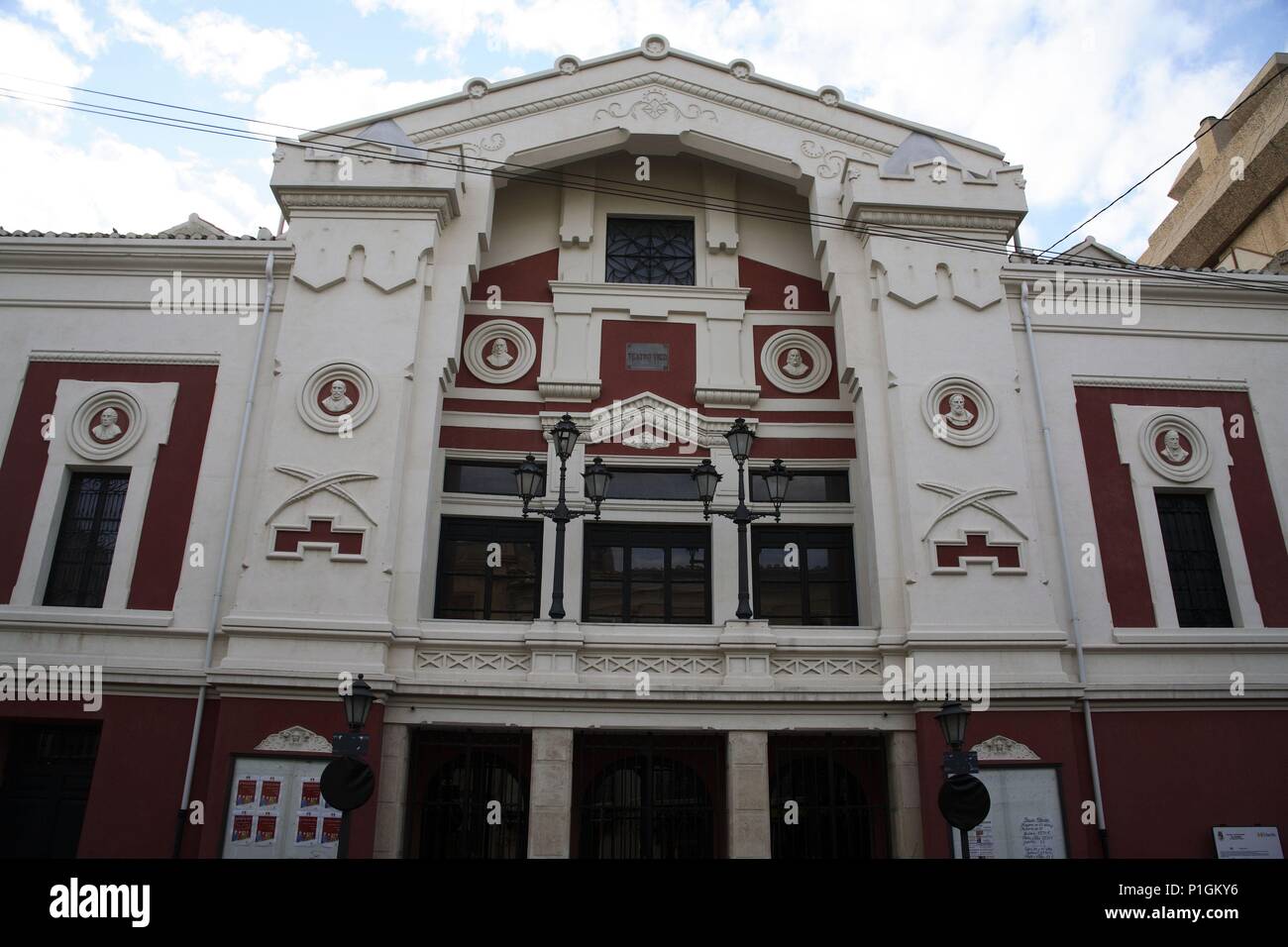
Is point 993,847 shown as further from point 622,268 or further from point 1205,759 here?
point 622,268

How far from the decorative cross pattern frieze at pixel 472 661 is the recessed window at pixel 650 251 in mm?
8176

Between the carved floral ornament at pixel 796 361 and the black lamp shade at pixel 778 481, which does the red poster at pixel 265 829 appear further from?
the carved floral ornament at pixel 796 361

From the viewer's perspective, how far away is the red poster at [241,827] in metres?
13.0

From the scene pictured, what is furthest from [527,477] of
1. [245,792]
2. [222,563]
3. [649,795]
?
[245,792]

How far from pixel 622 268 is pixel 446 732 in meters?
9.81

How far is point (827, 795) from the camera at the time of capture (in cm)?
1502

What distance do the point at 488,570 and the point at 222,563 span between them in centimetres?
442

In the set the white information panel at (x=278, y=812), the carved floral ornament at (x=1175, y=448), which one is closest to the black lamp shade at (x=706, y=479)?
the white information panel at (x=278, y=812)

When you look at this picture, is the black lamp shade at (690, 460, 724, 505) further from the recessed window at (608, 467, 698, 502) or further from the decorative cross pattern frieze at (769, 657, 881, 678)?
the decorative cross pattern frieze at (769, 657, 881, 678)

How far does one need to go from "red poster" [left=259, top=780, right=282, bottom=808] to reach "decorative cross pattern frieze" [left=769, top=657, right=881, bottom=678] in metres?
7.69

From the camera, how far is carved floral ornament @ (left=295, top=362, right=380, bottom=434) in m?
15.4

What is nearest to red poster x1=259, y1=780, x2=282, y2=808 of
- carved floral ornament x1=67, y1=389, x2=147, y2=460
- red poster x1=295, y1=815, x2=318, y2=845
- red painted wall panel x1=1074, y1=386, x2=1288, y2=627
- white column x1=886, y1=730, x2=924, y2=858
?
red poster x1=295, y1=815, x2=318, y2=845

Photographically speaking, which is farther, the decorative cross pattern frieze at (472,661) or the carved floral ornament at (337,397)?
the carved floral ornament at (337,397)
